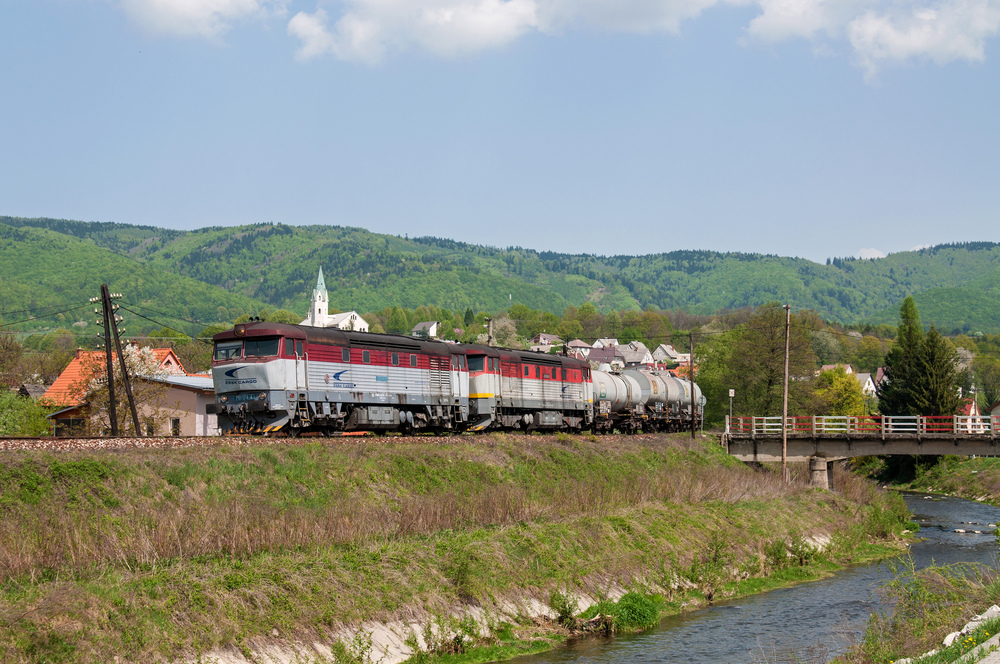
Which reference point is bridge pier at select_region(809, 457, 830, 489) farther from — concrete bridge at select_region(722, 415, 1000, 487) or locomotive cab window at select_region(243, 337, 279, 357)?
locomotive cab window at select_region(243, 337, 279, 357)

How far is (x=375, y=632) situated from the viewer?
1886 cm

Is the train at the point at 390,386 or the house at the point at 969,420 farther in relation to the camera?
the house at the point at 969,420

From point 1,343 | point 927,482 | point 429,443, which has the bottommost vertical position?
point 927,482

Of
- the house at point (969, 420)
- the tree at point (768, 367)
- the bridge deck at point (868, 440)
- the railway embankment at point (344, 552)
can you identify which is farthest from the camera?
the tree at point (768, 367)

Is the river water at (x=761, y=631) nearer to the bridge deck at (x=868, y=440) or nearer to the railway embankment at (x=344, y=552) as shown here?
the railway embankment at (x=344, y=552)

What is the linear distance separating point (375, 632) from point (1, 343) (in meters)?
82.1

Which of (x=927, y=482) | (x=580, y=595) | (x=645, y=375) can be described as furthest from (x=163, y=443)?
(x=927, y=482)

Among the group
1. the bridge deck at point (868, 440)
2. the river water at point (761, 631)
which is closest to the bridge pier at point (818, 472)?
the bridge deck at point (868, 440)

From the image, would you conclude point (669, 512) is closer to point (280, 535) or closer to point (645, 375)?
point (280, 535)

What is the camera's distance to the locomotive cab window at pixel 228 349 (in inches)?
1344

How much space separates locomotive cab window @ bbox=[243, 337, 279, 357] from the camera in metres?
33.3

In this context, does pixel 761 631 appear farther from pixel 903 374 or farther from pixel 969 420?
pixel 903 374

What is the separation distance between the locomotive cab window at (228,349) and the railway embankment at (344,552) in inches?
188

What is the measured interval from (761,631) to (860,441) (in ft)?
109
